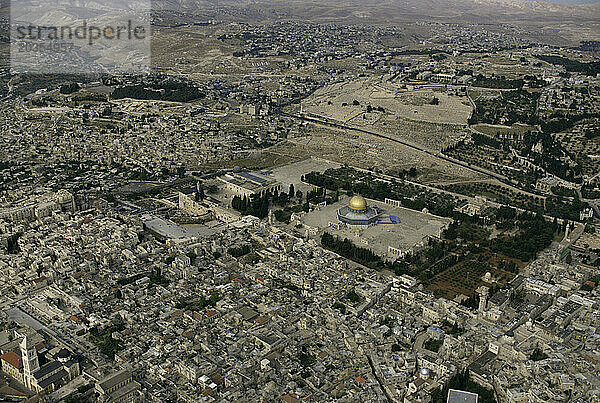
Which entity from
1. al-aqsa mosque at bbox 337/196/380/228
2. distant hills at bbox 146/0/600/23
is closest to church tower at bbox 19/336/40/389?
al-aqsa mosque at bbox 337/196/380/228

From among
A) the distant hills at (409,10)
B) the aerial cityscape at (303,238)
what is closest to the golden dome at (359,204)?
the aerial cityscape at (303,238)

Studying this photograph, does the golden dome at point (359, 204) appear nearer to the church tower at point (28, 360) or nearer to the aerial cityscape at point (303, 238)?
the aerial cityscape at point (303, 238)

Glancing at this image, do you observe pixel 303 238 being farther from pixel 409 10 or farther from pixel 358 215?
pixel 409 10

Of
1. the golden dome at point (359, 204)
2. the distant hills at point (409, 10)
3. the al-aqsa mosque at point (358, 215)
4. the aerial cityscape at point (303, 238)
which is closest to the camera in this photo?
the aerial cityscape at point (303, 238)

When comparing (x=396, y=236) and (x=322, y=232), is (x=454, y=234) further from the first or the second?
(x=322, y=232)

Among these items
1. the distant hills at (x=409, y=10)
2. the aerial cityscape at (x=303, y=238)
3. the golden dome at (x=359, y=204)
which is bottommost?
the aerial cityscape at (x=303, y=238)

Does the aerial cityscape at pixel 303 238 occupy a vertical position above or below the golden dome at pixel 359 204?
below

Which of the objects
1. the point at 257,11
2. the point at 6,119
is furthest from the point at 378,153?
the point at 257,11
